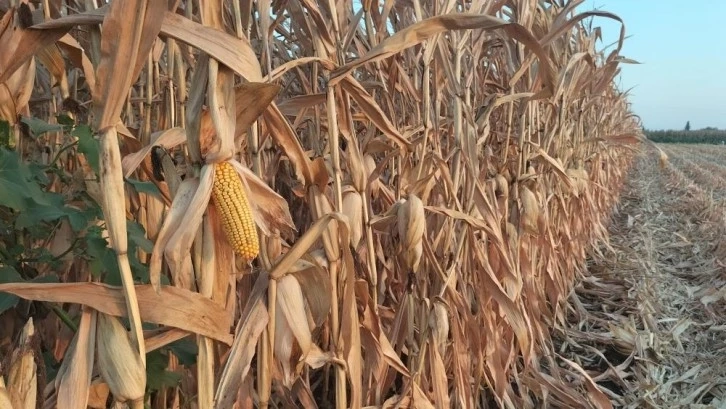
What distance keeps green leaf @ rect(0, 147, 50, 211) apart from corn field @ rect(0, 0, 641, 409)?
117 millimetres

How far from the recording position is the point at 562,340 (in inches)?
136

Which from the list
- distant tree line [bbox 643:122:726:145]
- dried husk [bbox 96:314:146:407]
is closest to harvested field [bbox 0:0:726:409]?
dried husk [bbox 96:314:146:407]

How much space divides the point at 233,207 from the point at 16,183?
0.41 meters

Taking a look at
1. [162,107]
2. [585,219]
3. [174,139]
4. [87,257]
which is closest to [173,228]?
[174,139]

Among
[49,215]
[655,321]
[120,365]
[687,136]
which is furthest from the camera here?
[687,136]

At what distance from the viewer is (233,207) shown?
975mm

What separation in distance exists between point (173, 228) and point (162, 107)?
31.4 inches

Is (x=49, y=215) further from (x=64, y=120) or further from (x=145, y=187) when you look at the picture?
(x=64, y=120)

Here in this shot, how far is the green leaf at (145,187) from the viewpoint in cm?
111

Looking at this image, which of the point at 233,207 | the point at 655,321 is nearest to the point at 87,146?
the point at 233,207

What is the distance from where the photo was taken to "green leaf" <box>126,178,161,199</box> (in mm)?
1105

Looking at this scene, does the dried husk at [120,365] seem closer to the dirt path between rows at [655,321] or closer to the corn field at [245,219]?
the corn field at [245,219]

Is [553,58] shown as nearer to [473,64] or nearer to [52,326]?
[473,64]

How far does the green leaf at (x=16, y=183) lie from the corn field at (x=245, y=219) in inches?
4.6
